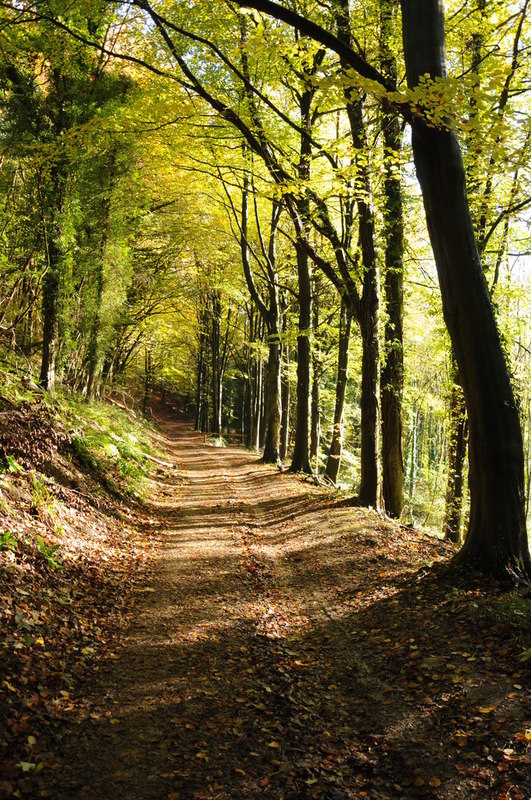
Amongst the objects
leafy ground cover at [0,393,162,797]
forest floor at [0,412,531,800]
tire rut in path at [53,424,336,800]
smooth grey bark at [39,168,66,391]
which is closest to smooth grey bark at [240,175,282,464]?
leafy ground cover at [0,393,162,797]

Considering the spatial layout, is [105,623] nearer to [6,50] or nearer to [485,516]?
[485,516]

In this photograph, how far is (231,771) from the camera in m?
3.19

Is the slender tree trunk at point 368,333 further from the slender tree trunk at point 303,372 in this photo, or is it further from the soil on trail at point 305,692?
the slender tree trunk at point 303,372

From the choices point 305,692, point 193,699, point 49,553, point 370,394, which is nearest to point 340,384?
point 370,394

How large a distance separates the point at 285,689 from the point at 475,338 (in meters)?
4.13

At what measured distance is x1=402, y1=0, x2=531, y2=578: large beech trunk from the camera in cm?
553

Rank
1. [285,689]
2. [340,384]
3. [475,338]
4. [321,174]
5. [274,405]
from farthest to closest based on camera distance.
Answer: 1. [274,405]
2. [340,384]
3. [321,174]
4. [475,338]
5. [285,689]

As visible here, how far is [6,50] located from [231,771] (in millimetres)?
10684

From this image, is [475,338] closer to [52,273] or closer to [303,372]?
[52,273]

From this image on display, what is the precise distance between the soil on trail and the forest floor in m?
0.01

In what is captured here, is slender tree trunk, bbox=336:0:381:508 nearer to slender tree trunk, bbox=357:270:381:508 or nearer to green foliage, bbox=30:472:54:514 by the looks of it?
slender tree trunk, bbox=357:270:381:508

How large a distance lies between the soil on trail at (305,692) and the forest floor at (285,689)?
0.01m

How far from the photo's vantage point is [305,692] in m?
4.23

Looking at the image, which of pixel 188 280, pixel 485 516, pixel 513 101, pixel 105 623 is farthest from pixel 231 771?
pixel 188 280
